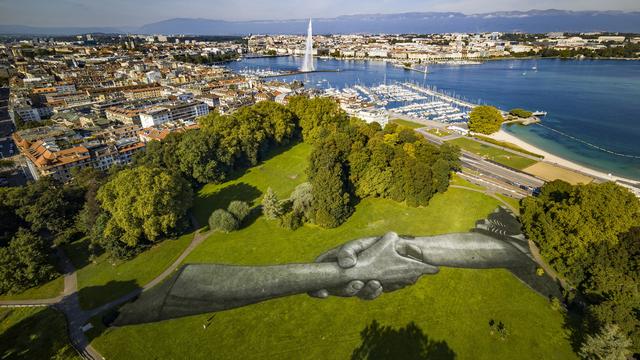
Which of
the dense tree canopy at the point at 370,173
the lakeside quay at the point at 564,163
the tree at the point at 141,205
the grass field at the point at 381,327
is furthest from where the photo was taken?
the lakeside quay at the point at 564,163

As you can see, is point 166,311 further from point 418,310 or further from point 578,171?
point 578,171

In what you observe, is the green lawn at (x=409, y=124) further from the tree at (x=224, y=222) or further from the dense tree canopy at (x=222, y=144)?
the tree at (x=224, y=222)

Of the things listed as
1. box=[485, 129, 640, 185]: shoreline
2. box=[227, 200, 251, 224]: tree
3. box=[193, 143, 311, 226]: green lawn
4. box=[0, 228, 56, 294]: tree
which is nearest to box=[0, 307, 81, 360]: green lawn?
box=[0, 228, 56, 294]: tree

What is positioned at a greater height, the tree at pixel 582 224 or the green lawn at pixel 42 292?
the tree at pixel 582 224

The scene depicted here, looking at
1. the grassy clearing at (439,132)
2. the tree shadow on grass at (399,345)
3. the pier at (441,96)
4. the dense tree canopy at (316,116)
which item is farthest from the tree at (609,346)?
the pier at (441,96)

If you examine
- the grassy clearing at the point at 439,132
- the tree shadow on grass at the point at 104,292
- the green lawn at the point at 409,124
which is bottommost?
the tree shadow on grass at the point at 104,292

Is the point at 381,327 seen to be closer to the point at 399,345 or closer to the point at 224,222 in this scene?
the point at 399,345
